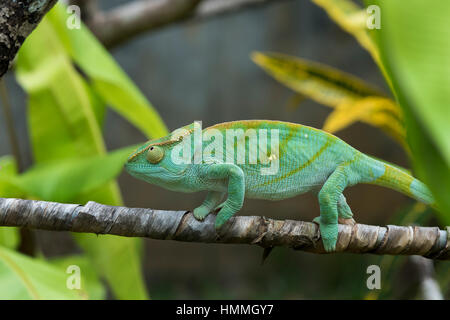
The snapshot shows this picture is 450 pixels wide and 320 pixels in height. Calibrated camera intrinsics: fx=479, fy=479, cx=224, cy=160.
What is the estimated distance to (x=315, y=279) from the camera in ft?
10.2

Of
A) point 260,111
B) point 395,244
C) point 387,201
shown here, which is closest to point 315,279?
point 387,201

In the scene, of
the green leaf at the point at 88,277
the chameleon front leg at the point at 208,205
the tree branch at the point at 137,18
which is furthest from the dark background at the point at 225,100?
the chameleon front leg at the point at 208,205

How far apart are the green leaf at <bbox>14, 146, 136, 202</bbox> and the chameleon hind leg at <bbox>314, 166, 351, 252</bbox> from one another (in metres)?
0.54

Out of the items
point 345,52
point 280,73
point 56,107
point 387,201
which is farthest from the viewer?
point 345,52

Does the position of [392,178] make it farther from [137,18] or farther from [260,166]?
[137,18]

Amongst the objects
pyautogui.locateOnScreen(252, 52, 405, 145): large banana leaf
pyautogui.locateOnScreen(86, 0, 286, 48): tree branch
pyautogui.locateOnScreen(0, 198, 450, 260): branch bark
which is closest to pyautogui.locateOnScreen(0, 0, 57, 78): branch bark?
pyautogui.locateOnScreen(0, 198, 450, 260): branch bark

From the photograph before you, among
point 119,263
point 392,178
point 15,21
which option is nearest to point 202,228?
point 392,178

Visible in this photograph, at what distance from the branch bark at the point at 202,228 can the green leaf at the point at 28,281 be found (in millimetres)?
301

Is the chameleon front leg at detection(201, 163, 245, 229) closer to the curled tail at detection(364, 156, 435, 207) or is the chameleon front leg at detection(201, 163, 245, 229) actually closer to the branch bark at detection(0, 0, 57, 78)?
the curled tail at detection(364, 156, 435, 207)

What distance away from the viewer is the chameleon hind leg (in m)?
0.62

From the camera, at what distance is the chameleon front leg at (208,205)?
626 millimetres

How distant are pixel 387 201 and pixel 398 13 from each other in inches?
120

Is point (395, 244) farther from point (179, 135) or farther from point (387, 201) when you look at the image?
point (387, 201)

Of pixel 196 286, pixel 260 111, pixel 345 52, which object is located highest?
pixel 345 52
